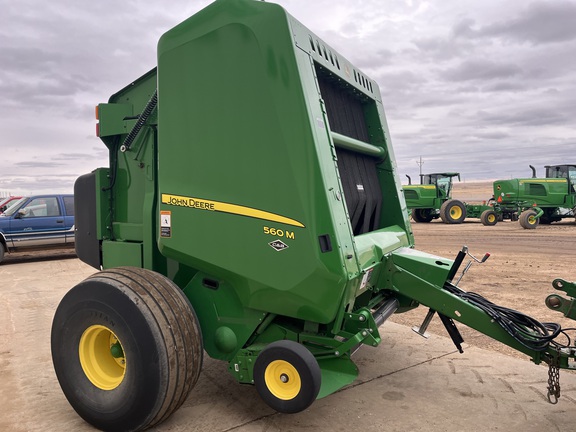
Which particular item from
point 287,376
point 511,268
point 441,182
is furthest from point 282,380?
point 441,182

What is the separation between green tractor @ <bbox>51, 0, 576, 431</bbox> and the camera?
2.64m

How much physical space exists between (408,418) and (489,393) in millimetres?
799

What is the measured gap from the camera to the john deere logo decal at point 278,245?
2683mm

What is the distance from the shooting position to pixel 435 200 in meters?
23.2

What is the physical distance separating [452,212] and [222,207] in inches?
830

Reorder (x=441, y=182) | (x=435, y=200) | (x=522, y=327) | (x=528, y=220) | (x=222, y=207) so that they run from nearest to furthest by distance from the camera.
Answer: (x=222, y=207), (x=522, y=327), (x=528, y=220), (x=435, y=200), (x=441, y=182)

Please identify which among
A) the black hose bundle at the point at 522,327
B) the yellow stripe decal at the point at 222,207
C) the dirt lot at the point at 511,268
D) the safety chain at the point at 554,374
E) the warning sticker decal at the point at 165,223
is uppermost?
the yellow stripe decal at the point at 222,207

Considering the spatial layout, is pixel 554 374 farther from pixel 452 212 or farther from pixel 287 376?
pixel 452 212

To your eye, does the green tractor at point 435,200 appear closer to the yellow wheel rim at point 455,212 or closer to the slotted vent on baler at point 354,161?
the yellow wheel rim at point 455,212

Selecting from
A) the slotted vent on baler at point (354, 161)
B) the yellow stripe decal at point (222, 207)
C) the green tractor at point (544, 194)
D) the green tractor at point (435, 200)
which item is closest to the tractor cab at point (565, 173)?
the green tractor at point (544, 194)

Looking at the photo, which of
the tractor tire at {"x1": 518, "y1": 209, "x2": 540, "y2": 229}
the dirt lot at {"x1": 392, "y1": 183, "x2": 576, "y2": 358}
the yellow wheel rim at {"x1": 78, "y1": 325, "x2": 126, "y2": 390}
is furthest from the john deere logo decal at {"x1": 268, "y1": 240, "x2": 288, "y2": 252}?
the tractor tire at {"x1": 518, "y1": 209, "x2": 540, "y2": 229}

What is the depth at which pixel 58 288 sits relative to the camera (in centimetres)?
780

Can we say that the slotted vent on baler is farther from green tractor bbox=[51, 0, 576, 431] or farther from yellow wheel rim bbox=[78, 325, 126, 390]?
yellow wheel rim bbox=[78, 325, 126, 390]

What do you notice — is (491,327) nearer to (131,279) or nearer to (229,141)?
(229,141)
